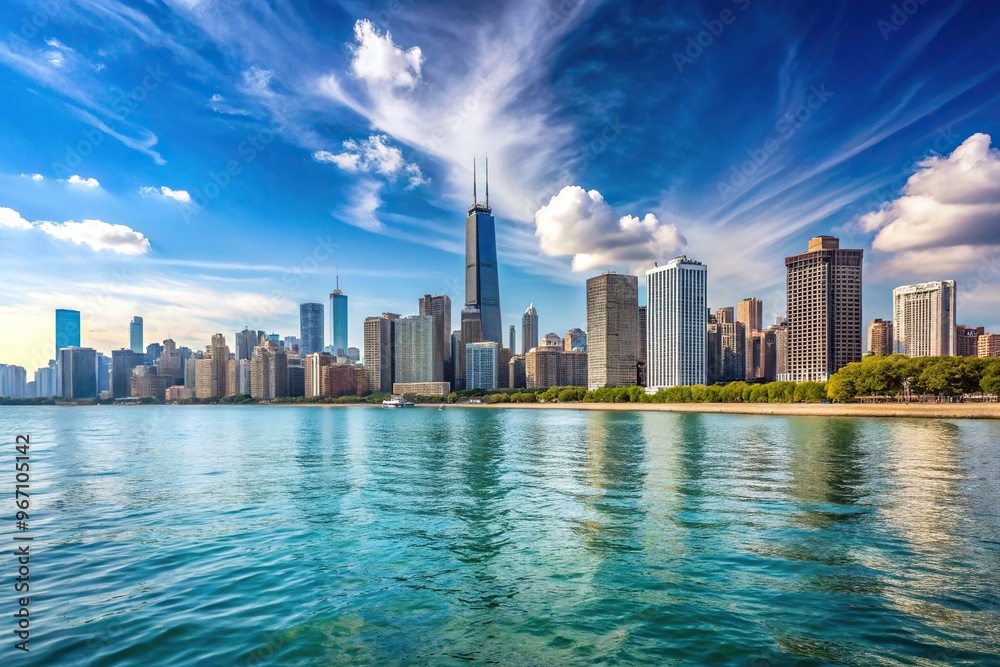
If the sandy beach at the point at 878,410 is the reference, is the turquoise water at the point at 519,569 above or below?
above

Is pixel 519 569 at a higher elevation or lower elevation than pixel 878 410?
higher

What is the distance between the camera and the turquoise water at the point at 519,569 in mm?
14984

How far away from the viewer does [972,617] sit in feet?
52.9

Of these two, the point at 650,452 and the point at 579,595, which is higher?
the point at 579,595

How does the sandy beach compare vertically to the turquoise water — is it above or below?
below

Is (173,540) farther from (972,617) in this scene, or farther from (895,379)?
(895,379)

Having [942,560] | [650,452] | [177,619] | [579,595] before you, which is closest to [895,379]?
[650,452]

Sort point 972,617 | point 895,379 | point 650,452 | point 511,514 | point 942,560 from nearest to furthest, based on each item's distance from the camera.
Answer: point 972,617
point 942,560
point 511,514
point 650,452
point 895,379

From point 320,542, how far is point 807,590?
20.6 meters

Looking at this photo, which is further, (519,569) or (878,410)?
(878,410)

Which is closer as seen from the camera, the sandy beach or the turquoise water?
the turquoise water

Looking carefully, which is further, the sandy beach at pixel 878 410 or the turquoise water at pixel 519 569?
the sandy beach at pixel 878 410

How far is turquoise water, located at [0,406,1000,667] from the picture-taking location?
15.0 m

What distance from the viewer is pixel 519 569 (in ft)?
70.1
